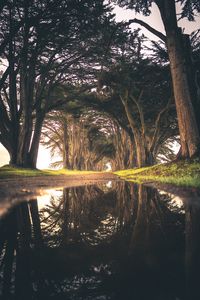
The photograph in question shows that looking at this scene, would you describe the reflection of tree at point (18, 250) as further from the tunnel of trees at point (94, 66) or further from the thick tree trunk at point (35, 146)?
the thick tree trunk at point (35, 146)

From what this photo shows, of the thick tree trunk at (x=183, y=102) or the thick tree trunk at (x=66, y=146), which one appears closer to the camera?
the thick tree trunk at (x=183, y=102)

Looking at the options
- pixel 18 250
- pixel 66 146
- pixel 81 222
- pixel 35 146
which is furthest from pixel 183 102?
pixel 66 146

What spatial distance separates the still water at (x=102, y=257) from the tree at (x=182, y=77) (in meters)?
7.40

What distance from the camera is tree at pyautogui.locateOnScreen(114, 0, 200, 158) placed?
1075 cm

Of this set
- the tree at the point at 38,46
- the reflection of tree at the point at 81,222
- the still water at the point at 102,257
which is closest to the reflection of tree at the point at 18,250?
the still water at the point at 102,257

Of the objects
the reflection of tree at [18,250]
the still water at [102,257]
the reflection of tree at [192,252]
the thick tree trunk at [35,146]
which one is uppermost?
the thick tree trunk at [35,146]

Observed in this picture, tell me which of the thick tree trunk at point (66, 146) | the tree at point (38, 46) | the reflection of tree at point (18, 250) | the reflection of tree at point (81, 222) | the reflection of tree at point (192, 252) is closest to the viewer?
the reflection of tree at point (192, 252)

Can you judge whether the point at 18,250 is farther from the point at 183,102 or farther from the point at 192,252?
the point at 183,102

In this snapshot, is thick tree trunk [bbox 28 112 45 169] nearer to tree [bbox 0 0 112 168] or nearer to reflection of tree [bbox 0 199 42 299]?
tree [bbox 0 0 112 168]

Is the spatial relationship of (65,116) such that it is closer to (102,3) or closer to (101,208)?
(102,3)

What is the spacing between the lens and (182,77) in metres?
11.3

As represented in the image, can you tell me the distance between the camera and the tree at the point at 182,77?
423 inches

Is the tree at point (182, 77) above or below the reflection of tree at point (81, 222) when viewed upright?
above

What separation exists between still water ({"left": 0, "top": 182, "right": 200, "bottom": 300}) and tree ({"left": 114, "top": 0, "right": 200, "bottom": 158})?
740cm
